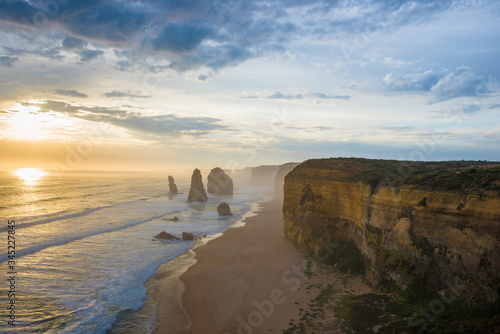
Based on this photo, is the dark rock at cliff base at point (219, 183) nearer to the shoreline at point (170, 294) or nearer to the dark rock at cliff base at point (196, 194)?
the dark rock at cliff base at point (196, 194)

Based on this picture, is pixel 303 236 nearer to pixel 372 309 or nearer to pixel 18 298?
pixel 372 309

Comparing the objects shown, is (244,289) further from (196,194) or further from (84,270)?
(196,194)

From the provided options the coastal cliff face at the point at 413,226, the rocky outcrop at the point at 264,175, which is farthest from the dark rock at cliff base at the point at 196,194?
the rocky outcrop at the point at 264,175

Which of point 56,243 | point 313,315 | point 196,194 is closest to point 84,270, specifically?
point 56,243

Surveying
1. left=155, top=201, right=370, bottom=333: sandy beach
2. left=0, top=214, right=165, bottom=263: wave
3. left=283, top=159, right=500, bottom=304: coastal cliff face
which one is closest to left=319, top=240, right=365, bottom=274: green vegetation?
left=283, top=159, right=500, bottom=304: coastal cliff face

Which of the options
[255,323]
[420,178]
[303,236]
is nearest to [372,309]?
[255,323]

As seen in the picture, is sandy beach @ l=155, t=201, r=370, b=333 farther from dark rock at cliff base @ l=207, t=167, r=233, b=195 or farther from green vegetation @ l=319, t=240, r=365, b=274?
dark rock at cliff base @ l=207, t=167, r=233, b=195
